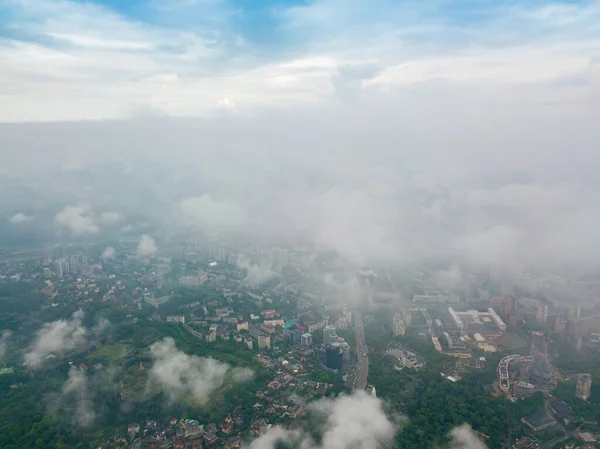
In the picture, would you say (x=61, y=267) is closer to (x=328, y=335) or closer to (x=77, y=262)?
(x=77, y=262)

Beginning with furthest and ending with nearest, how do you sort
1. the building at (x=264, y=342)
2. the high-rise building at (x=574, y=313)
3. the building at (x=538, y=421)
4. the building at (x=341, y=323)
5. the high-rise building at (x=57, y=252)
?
1. the high-rise building at (x=57, y=252)
2. the building at (x=341, y=323)
3. the high-rise building at (x=574, y=313)
4. the building at (x=264, y=342)
5. the building at (x=538, y=421)

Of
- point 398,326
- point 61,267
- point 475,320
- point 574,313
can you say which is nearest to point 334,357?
point 398,326

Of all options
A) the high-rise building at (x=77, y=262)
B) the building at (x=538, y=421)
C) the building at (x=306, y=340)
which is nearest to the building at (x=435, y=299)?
the building at (x=306, y=340)

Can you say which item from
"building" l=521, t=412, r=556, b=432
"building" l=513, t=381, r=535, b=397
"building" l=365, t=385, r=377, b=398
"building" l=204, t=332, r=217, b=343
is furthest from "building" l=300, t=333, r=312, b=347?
"building" l=521, t=412, r=556, b=432

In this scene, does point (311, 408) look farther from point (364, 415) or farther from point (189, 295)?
point (189, 295)

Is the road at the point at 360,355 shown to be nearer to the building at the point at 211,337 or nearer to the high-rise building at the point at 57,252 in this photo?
the building at the point at 211,337
